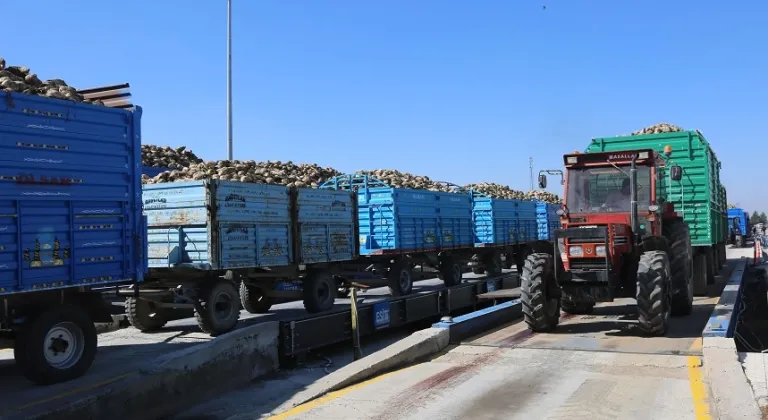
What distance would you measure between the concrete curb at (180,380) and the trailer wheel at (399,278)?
261 inches

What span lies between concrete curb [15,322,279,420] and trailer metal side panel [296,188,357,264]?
12.5ft

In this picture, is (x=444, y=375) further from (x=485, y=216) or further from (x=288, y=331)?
(x=485, y=216)

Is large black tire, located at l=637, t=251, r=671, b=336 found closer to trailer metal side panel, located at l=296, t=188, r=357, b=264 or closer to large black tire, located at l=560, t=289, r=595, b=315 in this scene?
large black tire, located at l=560, t=289, r=595, b=315

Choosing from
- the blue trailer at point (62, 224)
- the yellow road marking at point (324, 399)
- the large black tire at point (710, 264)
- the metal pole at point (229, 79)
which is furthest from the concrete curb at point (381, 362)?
the metal pole at point (229, 79)

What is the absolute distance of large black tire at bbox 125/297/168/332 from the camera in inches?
421

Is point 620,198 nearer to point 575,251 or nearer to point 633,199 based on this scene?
point 633,199

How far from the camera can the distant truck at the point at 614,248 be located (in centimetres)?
877

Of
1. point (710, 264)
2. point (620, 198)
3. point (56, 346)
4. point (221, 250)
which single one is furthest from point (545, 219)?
point (56, 346)

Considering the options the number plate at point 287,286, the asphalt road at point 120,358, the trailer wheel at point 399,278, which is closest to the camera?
the asphalt road at point 120,358

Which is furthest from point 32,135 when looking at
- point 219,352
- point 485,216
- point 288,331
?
point 485,216

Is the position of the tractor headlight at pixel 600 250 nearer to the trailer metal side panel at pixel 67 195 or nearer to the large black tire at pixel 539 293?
the large black tire at pixel 539 293

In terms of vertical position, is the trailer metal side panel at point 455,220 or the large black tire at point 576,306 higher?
the trailer metal side panel at point 455,220

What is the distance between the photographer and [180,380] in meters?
7.11

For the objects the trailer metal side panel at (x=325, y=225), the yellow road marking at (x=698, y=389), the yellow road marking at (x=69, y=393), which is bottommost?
the yellow road marking at (x=698, y=389)
